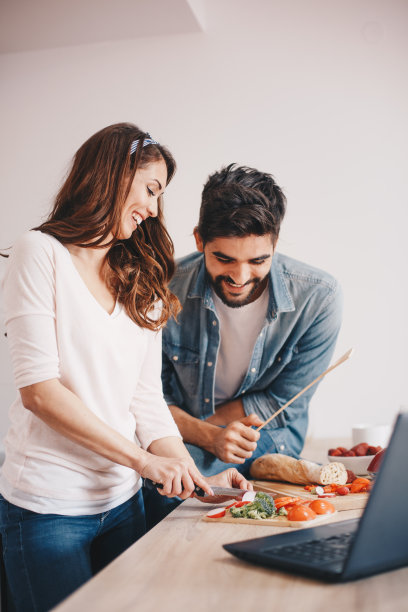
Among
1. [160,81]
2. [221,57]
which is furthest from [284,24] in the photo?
[160,81]

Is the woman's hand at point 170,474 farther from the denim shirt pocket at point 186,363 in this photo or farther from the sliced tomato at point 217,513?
the denim shirt pocket at point 186,363

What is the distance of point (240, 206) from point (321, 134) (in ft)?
3.61

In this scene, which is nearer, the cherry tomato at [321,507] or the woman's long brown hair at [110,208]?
the cherry tomato at [321,507]

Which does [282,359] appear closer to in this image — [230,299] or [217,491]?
[230,299]

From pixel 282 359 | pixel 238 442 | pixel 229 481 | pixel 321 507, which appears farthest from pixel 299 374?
pixel 321 507

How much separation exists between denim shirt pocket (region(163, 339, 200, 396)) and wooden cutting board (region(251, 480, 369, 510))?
0.45 m

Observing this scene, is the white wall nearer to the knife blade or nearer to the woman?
the woman

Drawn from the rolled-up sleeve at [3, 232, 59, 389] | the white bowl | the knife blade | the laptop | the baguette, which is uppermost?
the rolled-up sleeve at [3, 232, 59, 389]

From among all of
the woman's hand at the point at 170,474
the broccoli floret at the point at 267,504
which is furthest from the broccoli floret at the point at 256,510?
the woman's hand at the point at 170,474

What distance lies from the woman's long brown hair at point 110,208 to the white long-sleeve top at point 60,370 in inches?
2.6

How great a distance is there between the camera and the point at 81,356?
1328mm

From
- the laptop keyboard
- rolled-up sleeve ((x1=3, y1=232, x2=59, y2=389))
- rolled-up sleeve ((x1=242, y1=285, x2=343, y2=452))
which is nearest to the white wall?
rolled-up sleeve ((x1=242, y1=285, x2=343, y2=452))

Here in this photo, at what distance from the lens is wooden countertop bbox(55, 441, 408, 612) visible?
A: 721 mm

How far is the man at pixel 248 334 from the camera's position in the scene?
6.35ft
